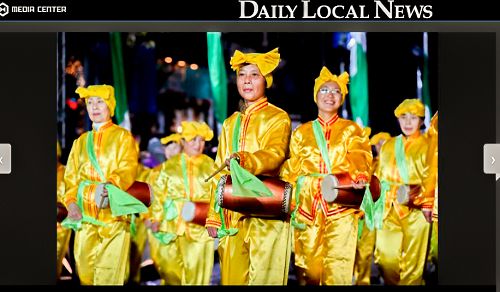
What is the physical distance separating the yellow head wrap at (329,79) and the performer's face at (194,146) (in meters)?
0.83

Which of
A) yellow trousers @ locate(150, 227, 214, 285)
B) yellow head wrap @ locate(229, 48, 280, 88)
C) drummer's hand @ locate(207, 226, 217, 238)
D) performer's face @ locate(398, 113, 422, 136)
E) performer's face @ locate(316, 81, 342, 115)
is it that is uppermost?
yellow head wrap @ locate(229, 48, 280, 88)

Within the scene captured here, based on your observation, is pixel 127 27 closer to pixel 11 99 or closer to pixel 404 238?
pixel 11 99

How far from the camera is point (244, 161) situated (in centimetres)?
786

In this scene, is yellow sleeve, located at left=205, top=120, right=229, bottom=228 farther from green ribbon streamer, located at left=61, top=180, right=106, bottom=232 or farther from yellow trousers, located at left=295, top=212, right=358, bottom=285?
green ribbon streamer, located at left=61, top=180, right=106, bottom=232

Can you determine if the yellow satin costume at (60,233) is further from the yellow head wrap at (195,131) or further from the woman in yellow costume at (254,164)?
the woman in yellow costume at (254,164)

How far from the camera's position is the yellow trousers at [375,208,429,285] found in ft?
27.0

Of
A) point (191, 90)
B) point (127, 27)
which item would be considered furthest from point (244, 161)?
point (127, 27)

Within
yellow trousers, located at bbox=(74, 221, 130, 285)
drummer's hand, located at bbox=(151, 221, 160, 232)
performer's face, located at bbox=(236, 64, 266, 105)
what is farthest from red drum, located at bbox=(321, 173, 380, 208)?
yellow trousers, located at bbox=(74, 221, 130, 285)

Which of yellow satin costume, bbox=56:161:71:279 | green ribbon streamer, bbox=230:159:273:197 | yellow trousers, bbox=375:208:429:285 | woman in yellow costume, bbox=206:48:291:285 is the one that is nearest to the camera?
green ribbon streamer, bbox=230:159:273:197

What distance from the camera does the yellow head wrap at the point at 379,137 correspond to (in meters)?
8.15

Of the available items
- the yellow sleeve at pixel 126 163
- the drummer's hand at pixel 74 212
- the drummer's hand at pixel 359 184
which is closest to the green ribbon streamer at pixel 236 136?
the yellow sleeve at pixel 126 163

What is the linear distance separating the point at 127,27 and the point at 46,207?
136cm

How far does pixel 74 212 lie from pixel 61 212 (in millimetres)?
92

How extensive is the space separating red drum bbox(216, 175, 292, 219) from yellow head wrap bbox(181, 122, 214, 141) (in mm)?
345
